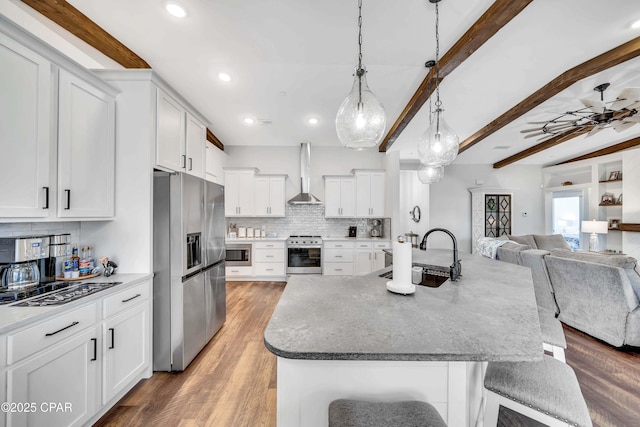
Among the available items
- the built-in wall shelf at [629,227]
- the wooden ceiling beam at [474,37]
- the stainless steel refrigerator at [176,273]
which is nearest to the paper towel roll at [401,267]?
the stainless steel refrigerator at [176,273]

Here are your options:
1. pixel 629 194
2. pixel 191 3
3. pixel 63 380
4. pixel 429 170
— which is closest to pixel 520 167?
pixel 629 194

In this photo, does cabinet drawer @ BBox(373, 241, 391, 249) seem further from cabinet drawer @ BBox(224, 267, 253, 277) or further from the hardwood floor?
the hardwood floor

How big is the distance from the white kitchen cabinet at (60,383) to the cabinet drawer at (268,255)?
3.13 m

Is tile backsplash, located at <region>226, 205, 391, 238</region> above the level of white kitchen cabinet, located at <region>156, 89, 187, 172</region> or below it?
below

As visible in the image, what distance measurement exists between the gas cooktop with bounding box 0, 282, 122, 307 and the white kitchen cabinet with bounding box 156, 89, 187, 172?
1088 millimetres

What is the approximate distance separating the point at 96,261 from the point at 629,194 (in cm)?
874

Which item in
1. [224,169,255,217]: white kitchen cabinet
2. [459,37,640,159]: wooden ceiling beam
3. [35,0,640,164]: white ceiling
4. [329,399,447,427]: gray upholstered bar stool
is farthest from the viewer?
[224,169,255,217]: white kitchen cabinet

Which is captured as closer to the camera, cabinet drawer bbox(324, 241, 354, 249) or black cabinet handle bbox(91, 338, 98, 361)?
black cabinet handle bbox(91, 338, 98, 361)

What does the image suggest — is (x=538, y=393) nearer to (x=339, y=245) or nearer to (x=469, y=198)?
(x=339, y=245)

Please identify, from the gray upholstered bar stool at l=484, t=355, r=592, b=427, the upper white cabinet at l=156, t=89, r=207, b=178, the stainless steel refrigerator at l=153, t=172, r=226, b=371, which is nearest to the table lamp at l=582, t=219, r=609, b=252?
the gray upholstered bar stool at l=484, t=355, r=592, b=427

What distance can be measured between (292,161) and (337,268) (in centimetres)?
254

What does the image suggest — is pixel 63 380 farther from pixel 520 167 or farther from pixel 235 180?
pixel 520 167

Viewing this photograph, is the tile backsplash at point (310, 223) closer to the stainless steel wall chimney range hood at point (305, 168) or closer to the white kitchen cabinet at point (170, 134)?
the stainless steel wall chimney range hood at point (305, 168)

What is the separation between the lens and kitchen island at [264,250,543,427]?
0.78 metres
